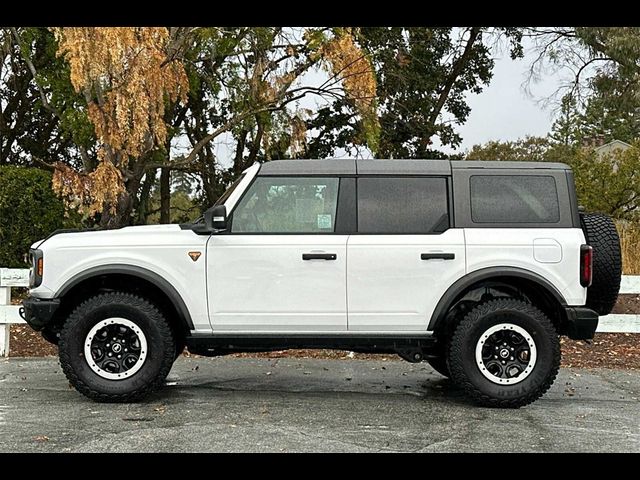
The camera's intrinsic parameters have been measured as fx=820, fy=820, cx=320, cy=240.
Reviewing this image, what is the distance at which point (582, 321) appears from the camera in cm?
666

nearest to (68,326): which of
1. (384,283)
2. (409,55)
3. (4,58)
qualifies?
(384,283)

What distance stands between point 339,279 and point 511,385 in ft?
5.39

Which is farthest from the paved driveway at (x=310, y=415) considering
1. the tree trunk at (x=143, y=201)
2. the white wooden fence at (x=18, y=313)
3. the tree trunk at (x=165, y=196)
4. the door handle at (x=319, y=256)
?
the tree trunk at (x=165, y=196)

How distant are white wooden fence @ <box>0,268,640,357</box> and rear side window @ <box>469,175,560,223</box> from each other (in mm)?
2559

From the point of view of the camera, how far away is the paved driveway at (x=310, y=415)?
546cm

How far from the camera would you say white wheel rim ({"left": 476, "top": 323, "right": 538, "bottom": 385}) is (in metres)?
6.65

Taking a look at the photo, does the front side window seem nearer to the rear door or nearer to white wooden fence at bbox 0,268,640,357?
the rear door

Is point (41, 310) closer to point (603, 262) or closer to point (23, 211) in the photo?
point (603, 262)

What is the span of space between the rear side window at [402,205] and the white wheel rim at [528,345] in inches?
36.6

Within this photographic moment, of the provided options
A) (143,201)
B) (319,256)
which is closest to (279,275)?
(319,256)

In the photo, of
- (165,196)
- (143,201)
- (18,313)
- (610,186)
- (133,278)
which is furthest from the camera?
(165,196)

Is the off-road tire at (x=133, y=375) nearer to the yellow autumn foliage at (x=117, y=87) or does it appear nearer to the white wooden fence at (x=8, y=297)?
the white wooden fence at (x=8, y=297)

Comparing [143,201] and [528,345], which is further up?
[143,201]

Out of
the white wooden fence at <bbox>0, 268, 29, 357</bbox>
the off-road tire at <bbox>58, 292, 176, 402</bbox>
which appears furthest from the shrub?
the off-road tire at <bbox>58, 292, 176, 402</bbox>
